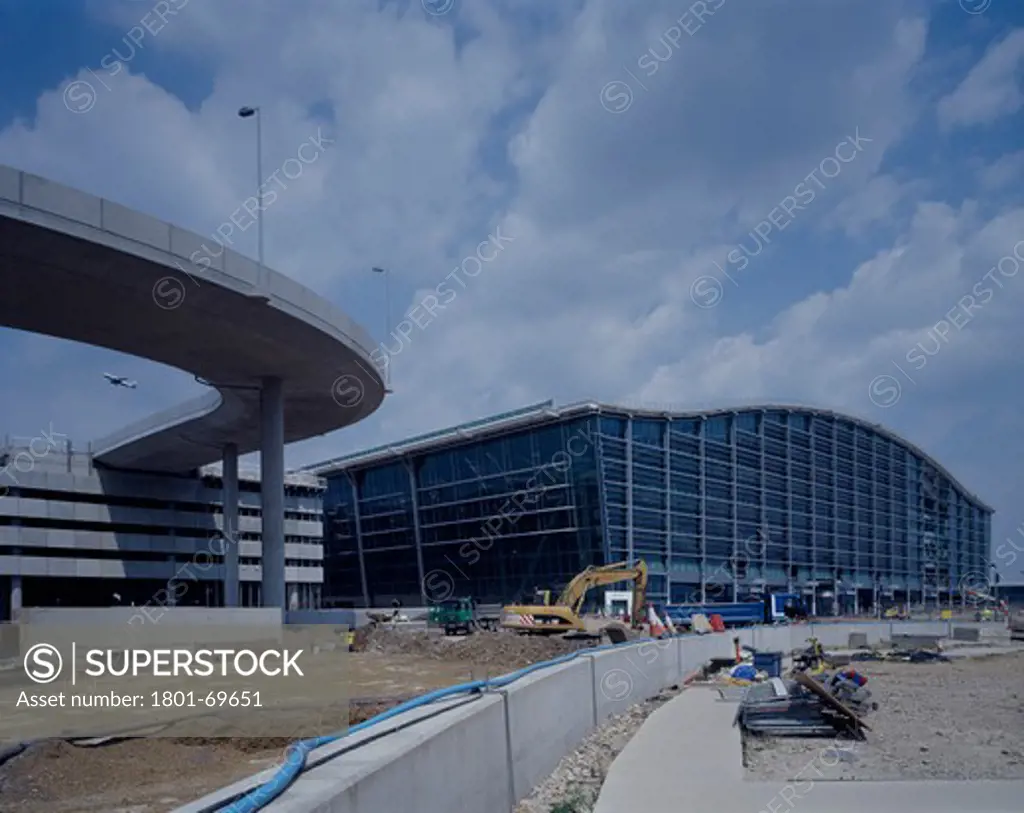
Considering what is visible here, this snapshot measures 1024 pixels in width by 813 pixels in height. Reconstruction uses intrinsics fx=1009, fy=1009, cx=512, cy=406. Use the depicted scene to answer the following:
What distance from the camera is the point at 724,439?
7056 centimetres

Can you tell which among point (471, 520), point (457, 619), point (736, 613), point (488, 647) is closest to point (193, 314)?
point (488, 647)

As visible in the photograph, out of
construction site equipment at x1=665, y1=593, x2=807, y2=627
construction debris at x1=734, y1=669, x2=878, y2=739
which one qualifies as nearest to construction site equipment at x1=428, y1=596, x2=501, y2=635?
construction site equipment at x1=665, y1=593, x2=807, y2=627

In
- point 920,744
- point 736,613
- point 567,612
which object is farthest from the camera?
point 736,613

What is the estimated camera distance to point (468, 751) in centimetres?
739

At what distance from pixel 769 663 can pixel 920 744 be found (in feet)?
33.9

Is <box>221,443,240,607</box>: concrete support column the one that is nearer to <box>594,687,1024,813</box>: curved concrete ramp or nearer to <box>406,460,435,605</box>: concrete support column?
<box>406,460,435,605</box>: concrete support column

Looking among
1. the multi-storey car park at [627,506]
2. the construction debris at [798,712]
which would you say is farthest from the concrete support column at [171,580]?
the construction debris at [798,712]

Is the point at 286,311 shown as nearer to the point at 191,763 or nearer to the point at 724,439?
the point at 191,763

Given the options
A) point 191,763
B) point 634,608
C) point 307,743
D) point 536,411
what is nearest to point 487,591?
point 536,411

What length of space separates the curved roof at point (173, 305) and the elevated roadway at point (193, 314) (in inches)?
1.5

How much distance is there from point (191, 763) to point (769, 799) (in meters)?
6.58

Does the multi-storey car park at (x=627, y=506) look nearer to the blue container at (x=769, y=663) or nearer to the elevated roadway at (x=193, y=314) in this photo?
the elevated roadway at (x=193, y=314)

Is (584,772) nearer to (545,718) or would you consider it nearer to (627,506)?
(545,718)

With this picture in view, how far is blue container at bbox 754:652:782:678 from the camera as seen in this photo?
22328 mm
